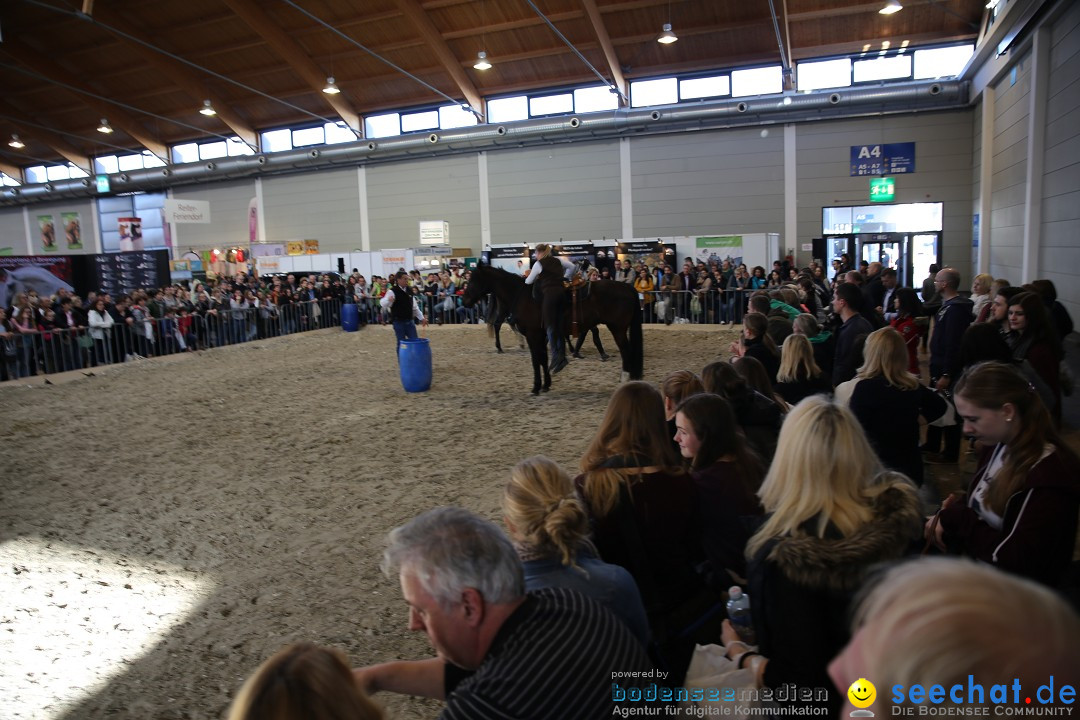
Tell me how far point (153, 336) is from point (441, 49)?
41.1 feet

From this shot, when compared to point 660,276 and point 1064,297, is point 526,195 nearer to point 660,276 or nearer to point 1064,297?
point 660,276

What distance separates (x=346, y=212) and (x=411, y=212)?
10.1 feet

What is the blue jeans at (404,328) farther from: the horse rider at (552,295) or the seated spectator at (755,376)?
the seated spectator at (755,376)

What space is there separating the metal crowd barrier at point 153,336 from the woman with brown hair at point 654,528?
45.3ft

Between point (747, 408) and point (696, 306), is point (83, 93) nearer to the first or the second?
point (696, 306)

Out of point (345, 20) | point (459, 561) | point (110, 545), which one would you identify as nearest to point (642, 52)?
point (345, 20)

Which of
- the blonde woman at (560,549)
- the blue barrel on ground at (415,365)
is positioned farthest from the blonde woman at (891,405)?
the blue barrel on ground at (415,365)

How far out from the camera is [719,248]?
20.1 meters

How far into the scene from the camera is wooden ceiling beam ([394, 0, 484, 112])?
19.9m

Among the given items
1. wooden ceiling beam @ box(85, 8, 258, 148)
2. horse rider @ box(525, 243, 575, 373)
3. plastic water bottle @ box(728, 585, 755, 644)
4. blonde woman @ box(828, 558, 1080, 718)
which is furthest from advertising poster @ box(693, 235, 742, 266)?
blonde woman @ box(828, 558, 1080, 718)

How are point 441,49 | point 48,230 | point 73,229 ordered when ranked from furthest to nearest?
point 48,230
point 73,229
point 441,49

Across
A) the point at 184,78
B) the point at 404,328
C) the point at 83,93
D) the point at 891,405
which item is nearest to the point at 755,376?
the point at 891,405

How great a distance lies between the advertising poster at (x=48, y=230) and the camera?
3375cm

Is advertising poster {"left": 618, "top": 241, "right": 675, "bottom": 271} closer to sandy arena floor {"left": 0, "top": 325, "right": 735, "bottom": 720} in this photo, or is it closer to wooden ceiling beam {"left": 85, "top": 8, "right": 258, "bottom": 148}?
sandy arena floor {"left": 0, "top": 325, "right": 735, "bottom": 720}
